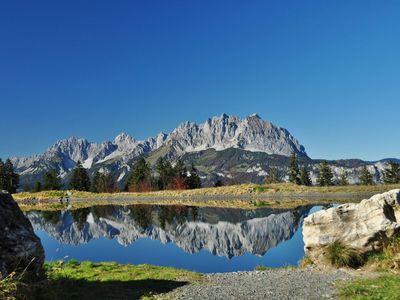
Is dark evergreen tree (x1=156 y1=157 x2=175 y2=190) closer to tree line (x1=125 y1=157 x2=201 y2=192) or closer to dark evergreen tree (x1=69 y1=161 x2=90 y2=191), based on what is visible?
tree line (x1=125 y1=157 x2=201 y2=192)

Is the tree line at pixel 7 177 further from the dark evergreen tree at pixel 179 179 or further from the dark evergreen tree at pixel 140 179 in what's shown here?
the dark evergreen tree at pixel 179 179

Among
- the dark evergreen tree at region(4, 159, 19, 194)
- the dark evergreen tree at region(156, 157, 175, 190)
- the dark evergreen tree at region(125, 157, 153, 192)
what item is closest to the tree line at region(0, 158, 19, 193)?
the dark evergreen tree at region(4, 159, 19, 194)

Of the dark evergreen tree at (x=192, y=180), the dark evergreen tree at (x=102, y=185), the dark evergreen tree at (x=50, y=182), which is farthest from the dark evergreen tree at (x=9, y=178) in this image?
the dark evergreen tree at (x=192, y=180)

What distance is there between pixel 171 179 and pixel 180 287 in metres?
124

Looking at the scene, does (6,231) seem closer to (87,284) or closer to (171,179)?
(87,284)

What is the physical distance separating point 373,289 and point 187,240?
2550cm

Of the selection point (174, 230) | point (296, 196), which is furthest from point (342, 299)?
point (296, 196)

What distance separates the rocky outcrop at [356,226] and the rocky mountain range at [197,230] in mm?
10953

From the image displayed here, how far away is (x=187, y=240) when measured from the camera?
3906 centimetres

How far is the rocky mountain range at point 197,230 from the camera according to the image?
3647 centimetres

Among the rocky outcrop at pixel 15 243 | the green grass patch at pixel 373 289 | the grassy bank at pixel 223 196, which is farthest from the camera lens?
the grassy bank at pixel 223 196

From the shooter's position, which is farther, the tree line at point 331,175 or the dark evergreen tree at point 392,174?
the tree line at point 331,175

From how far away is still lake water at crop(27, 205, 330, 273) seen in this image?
99.3ft

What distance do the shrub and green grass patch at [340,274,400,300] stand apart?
9.43ft
